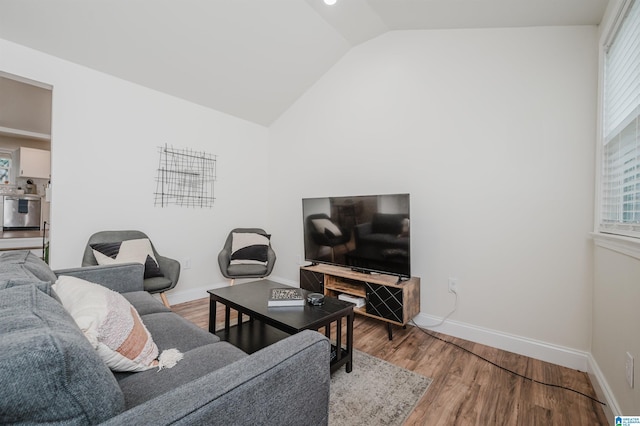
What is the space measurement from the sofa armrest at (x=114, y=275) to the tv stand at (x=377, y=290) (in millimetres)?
1516

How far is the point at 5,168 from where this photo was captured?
514cm

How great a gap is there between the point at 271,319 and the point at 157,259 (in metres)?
1.70

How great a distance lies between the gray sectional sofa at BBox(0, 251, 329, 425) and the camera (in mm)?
532

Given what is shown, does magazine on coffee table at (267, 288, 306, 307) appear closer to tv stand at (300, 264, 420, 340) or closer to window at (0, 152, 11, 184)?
tv stand at (300, 264, 420, 340)

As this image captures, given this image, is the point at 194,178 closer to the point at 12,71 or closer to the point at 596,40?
the point at 12,71

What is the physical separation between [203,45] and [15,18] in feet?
4.28

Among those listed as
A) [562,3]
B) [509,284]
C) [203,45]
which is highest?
[203,45]

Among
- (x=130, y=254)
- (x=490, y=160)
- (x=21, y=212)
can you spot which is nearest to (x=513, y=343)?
(x=490, y=160)

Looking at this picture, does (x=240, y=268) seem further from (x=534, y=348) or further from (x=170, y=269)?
(x=534, y=348)

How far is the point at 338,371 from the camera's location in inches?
75.2

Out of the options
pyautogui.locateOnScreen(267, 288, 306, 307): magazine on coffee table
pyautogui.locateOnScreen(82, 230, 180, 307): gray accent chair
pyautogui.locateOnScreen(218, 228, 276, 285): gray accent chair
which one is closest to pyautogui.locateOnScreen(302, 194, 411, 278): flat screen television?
pyautogui.locateOnScreen(218, 228, 276, 285): gray accent chair

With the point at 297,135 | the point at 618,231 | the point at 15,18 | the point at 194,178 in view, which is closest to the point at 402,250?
the point at 618,231

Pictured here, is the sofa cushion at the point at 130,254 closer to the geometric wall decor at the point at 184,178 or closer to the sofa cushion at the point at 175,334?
the geometric wall decor at the point at 184,178

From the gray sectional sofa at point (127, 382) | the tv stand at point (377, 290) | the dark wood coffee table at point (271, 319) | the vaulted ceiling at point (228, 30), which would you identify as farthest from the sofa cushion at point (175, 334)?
the vaulted ceiling at point (228, 30)
